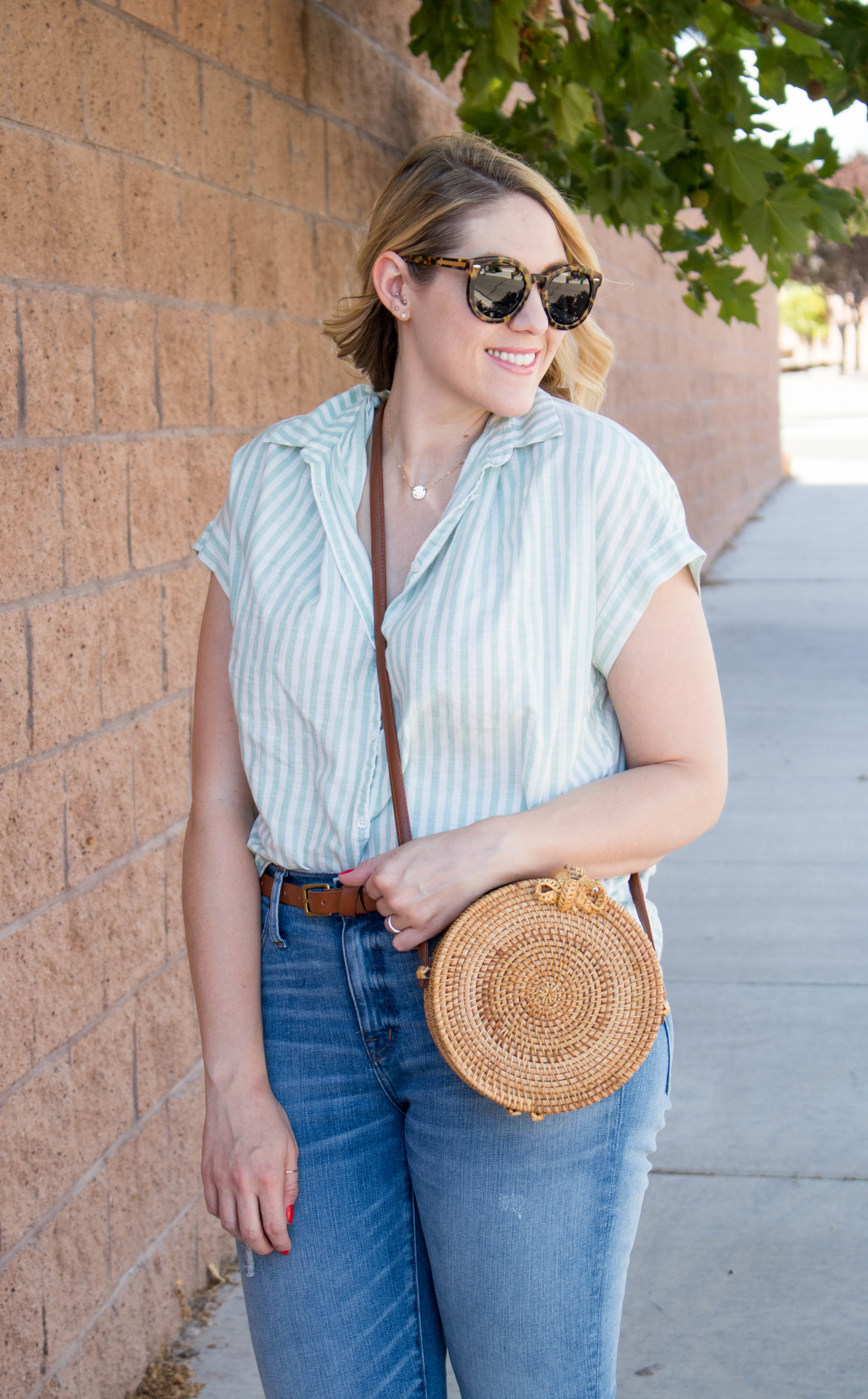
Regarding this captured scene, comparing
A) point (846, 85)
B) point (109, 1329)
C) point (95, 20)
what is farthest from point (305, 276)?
point (109, 1329)

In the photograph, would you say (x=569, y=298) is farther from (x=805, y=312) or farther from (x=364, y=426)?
(x=805, y=312)

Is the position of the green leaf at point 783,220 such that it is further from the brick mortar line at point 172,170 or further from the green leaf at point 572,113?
the brick mortar line at point 172,170

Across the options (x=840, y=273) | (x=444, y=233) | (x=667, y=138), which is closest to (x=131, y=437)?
(x=444, y=233)

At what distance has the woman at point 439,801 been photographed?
5.13 ft

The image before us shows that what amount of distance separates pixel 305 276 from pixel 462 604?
2.31 m

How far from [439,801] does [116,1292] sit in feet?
5.31

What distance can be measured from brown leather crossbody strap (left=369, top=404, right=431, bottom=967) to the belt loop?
0.58 ft

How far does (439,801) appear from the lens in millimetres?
1608

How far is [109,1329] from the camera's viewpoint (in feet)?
8.93

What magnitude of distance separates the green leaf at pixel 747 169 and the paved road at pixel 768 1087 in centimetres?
225

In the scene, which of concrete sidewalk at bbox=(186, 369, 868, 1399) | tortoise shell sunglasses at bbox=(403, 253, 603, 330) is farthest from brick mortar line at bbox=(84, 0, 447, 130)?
concrete sidewalk at bbox=(186, 369, 868, 1399)

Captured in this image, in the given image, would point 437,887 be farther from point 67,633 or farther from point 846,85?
point 846,85

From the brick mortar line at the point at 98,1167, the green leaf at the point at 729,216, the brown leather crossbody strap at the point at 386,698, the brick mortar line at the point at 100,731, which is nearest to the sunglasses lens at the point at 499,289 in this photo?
the brown leather crossbody strap at the point at 386,698

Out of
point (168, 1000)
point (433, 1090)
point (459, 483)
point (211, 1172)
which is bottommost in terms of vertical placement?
point (168, 1000)
